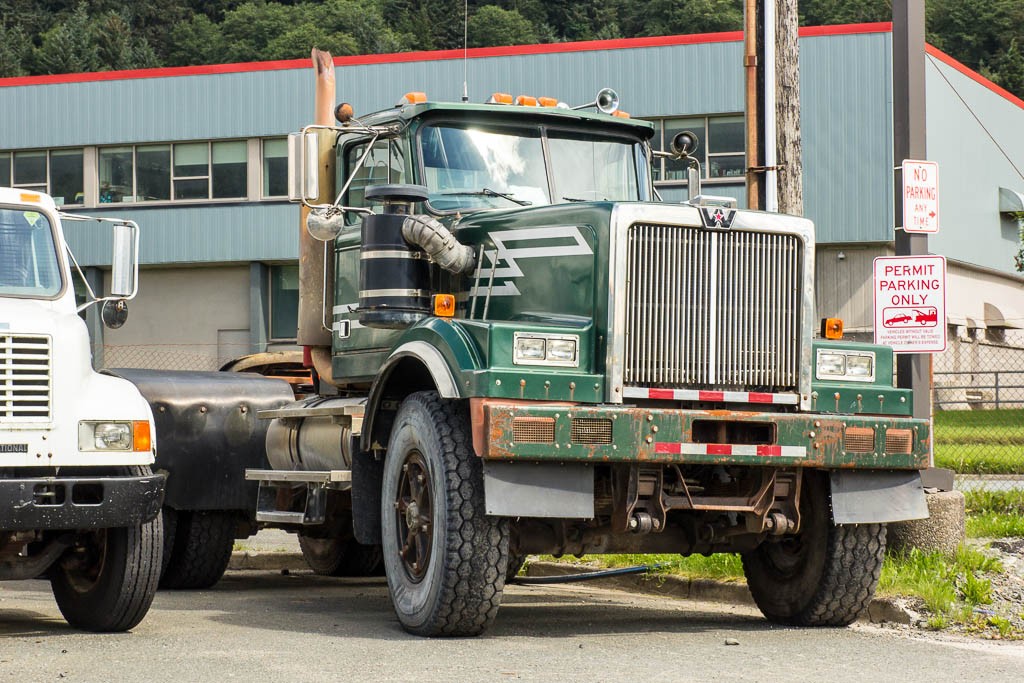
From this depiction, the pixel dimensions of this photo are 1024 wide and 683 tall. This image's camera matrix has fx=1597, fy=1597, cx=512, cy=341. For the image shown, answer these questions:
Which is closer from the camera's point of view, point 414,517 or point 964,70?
point 414,517

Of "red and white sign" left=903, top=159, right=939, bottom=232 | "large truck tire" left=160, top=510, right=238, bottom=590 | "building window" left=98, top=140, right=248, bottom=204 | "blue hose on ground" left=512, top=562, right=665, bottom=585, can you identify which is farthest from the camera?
"building window" left=98, top=140, right=248, bottom=204

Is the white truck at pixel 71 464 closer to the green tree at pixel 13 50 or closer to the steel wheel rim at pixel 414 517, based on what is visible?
the steel wheel rim at pixel 414 517

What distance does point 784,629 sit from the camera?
30.2 feet

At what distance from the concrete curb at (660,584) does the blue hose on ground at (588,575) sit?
9cm

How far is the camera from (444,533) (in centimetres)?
827

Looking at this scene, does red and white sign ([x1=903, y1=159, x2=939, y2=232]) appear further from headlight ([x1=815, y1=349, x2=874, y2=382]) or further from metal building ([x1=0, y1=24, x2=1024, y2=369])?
metal building ([x1=0, y1=24, x2=1024, y2=369])

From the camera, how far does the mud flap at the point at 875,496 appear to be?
883 centimetres

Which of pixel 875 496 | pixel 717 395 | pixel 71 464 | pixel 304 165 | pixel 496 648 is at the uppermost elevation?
pixel 304 165

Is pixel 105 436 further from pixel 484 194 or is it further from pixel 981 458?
pixel 981 458

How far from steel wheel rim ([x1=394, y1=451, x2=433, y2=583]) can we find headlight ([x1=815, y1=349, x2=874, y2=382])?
2.28 meters

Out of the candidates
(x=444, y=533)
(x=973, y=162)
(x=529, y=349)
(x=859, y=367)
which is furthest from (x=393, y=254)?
(x=973, y=162)

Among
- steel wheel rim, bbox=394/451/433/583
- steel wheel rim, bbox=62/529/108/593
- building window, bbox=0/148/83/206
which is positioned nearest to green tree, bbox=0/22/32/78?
building window, bbox=0/148/83/206

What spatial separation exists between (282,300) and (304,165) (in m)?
35.0

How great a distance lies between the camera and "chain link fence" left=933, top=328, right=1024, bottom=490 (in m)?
19.2
